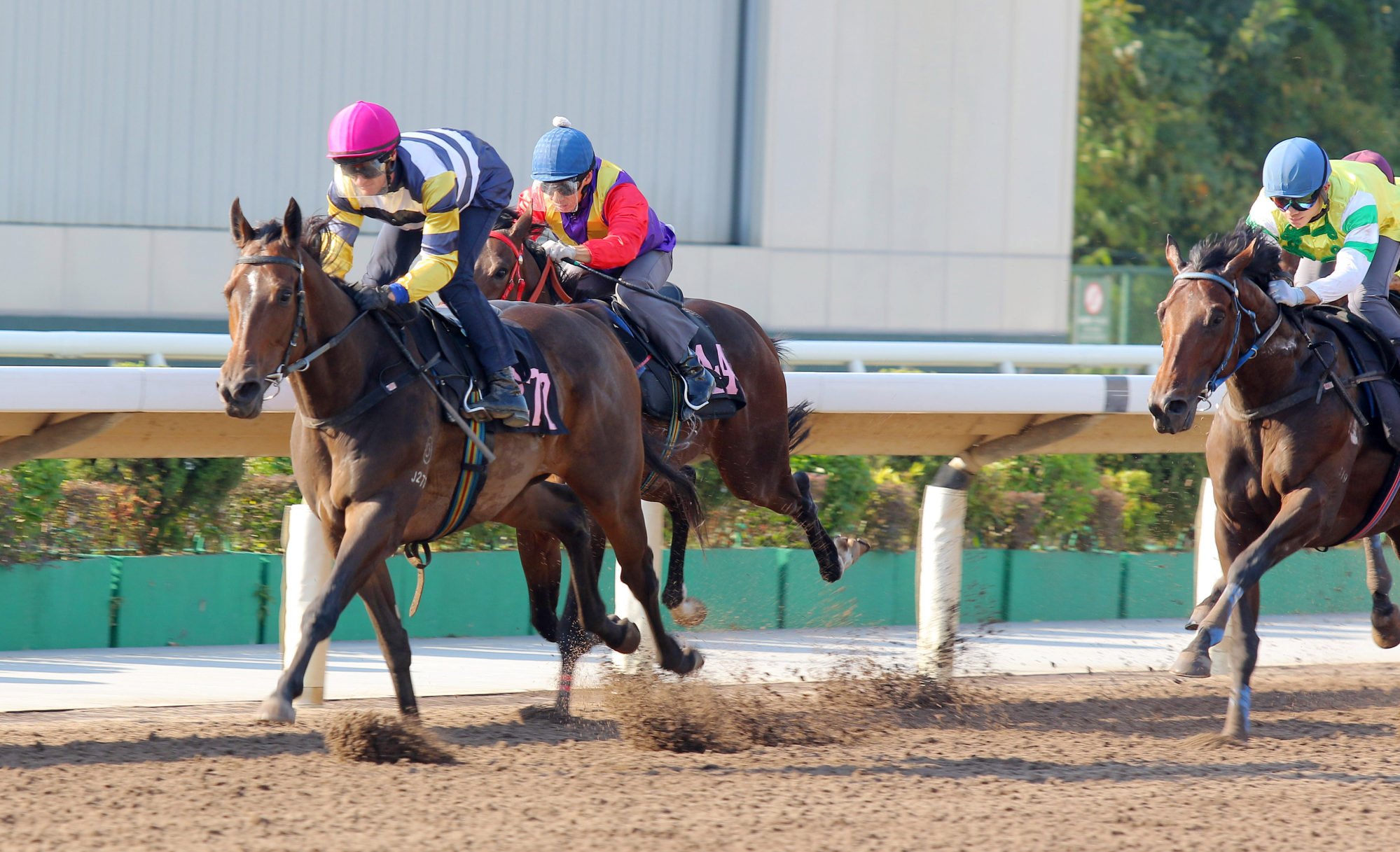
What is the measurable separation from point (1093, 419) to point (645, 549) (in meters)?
3.07

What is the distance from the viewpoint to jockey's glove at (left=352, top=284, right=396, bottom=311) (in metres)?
5.41

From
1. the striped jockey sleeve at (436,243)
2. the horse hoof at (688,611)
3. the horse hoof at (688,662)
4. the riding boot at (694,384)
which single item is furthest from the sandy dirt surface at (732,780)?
the striped jockey sleeve at (436,243)

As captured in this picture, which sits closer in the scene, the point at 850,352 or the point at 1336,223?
the point at 1336,223

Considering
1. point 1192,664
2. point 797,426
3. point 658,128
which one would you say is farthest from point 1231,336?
point 658,128

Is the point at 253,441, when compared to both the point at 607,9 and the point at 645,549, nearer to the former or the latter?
the point at 645,549

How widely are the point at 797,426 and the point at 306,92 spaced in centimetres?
573

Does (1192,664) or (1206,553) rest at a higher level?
(1206,553)

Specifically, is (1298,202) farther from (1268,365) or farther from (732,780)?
(732,780)

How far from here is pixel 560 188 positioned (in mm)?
6488

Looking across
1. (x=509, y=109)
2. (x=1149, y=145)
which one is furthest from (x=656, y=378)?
(x=1149, y=145)

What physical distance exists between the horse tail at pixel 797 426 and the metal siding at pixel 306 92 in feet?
17.9

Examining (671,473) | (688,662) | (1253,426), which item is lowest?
(688,662)

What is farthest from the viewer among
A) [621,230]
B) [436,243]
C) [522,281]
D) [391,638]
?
[522,281]

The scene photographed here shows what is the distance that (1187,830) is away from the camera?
4770 mm
